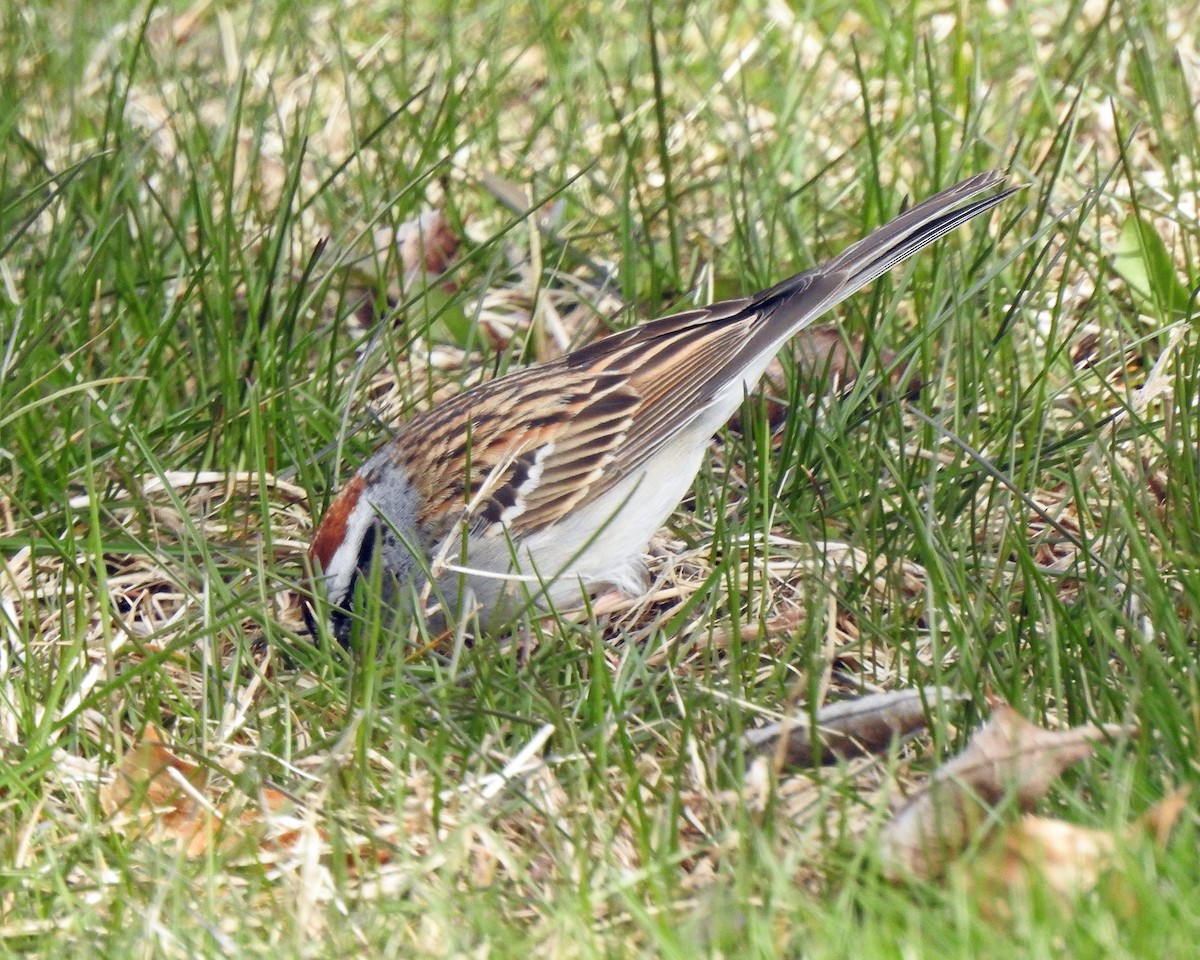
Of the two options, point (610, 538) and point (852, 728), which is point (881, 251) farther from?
point (852, 728)

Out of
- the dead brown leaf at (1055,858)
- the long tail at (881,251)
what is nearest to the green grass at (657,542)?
the dead brown leaf at (1055,858)

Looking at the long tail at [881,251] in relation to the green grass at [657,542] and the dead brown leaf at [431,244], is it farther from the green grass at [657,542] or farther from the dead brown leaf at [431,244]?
the dead brown leaf at [431,244]

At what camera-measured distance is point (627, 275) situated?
5.00 metres

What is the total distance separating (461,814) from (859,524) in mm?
1167

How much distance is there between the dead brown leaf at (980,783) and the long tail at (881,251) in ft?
5.76

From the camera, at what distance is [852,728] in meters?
3.13

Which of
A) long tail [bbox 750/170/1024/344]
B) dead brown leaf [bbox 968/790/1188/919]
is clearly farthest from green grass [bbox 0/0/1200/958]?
long tail [bbox 750/170/1024/344]

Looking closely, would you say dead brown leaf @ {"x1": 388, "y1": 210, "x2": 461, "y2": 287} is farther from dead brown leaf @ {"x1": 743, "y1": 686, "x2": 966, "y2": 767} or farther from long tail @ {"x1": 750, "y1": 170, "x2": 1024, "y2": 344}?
dead brown leaf @ {"x1": 743, "y1": 686, "x2": 966, "y2": 767}

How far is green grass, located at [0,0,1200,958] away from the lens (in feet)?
8.81

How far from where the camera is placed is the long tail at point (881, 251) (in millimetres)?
4277

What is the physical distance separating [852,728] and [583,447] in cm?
157

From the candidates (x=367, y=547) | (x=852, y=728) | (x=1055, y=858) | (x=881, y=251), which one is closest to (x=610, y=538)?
(x=367, y=547)

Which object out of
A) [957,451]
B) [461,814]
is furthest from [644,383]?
[461,814]

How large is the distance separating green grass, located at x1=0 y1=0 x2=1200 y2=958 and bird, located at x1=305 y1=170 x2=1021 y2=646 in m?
0.15
